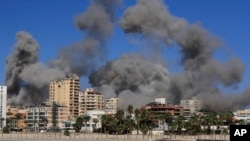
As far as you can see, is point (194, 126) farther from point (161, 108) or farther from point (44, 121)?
point (44, 121)

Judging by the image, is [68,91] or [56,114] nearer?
[56,114]

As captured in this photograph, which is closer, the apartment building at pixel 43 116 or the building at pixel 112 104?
the apartment building at pixel 43 116

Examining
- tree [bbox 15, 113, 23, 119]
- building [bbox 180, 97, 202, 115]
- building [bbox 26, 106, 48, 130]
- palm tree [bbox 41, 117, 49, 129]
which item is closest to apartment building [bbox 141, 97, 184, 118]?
building [bbox 180, 97, 202, 115]

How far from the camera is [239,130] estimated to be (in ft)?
22.7

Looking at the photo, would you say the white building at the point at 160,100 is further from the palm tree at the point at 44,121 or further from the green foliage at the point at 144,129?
the green foliage at the point at 144,129

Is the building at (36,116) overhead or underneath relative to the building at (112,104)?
underneath

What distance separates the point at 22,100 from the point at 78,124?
250 ft

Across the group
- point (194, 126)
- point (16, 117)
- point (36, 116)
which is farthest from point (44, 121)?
point (194, 126)

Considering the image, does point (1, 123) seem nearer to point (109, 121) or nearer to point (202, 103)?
point (109, 121)

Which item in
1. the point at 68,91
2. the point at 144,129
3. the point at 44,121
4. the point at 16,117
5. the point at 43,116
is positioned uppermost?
the point at 68,91

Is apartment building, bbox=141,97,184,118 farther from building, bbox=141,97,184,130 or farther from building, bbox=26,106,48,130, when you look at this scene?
building, bbox=26,106,48,130

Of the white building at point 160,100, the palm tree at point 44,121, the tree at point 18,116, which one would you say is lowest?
the palm tree at point 44,121

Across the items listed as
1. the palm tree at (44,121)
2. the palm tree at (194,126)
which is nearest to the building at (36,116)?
the palm tree at (44,121)

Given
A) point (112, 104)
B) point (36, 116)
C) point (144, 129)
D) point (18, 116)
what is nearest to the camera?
point (144, 129)
